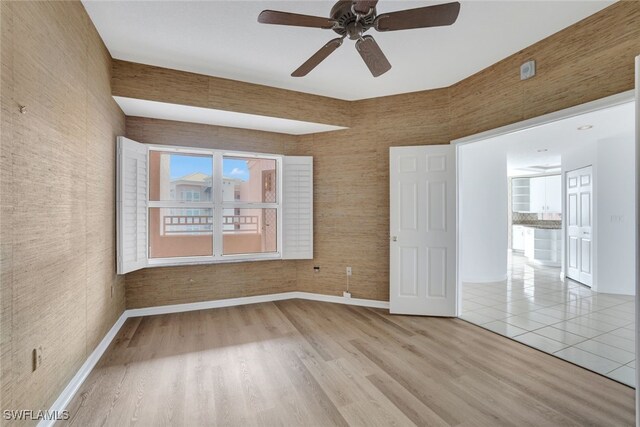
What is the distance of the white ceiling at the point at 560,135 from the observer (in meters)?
3.44

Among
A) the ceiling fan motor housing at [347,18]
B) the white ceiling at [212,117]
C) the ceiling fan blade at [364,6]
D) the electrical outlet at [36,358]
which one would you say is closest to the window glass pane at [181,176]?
the white ceiling at [212,117]

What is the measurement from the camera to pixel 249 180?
4.33 m

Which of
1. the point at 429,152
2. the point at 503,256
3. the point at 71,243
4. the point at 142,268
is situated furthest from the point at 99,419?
the point at 503,256

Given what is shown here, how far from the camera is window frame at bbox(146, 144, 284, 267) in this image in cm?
349

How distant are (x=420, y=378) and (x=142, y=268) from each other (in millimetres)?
3218

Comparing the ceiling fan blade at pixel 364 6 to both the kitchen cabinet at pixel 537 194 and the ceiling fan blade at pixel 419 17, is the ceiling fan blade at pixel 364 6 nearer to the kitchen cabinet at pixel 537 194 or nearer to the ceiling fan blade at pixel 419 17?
the ceiling fan blade at pixel 419 17

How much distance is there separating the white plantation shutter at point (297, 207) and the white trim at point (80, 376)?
210 cm

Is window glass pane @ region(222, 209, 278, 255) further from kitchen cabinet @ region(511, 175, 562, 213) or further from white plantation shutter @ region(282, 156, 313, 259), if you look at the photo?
kitchen cabinet @ region(511, 175, 562, 213)

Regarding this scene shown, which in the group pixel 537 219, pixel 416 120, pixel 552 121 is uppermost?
pixel 416 120

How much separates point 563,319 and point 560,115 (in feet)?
8.10

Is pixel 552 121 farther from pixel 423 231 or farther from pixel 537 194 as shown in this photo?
pixel 537 194

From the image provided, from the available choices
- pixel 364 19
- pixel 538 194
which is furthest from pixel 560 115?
pixel 538 194

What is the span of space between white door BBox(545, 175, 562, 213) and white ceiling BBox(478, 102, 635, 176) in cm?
204

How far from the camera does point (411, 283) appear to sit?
3.51m
